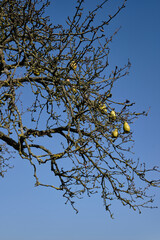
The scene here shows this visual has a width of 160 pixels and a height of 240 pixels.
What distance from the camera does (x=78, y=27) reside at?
5.34 metres

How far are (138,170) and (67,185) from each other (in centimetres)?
148

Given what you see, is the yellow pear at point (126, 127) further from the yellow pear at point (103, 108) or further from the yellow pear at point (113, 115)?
the yellow pear at point (103, 108)

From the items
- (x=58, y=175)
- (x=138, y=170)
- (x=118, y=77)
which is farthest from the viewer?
(x=58, y=175)

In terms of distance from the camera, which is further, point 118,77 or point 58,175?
point 58,175

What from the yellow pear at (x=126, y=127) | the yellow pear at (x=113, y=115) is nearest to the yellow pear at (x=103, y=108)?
the yellow pear at (x=113, y=115)

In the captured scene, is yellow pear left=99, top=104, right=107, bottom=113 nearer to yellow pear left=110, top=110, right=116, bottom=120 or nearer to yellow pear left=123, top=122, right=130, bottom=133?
yellow pear left=110, top=110, right=116, bottom=120

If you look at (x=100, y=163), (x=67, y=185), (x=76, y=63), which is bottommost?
(x=67, y=185)

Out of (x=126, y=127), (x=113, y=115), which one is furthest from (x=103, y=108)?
(x=126, y=127)

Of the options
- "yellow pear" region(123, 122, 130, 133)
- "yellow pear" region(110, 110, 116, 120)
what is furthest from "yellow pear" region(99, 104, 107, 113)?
"yellow pear" region(123, 122, 130, 133)

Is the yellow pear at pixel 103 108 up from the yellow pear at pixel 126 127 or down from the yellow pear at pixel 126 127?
up

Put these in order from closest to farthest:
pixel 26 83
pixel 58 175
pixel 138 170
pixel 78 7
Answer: pixel 78 7 < pixel 138 170 < pixel 58 175 < pixel 26 83

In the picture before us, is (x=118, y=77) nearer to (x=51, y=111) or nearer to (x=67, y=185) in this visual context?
(x=51, y=111)

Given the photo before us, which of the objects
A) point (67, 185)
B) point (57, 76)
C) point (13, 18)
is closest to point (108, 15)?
point (57, 76)

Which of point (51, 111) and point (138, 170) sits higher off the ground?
point (51, 111)
